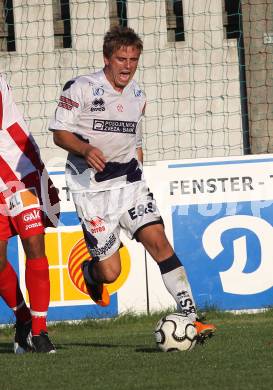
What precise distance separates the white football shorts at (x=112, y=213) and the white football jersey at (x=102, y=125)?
66 mm

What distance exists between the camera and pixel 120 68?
7.98 m

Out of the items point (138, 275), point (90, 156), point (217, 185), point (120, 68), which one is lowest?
point (138, 275)

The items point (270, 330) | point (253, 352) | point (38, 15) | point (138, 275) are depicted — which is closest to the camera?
point (253, 352)

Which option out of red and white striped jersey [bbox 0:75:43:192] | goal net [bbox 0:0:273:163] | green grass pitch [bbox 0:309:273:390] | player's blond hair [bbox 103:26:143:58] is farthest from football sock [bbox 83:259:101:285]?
goal net [bbox 0:0:273:163]

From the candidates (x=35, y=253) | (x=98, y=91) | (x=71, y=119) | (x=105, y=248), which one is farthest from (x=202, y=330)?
(x=98, y=91)

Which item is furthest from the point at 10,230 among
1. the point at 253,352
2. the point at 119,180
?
the point at 253,352

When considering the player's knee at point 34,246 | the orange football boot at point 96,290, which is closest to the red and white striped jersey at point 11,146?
the player's knee at point 34,246

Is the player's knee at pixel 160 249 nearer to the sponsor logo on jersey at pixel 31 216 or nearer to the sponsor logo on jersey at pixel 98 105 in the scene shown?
the sponsor logo on jersey at pixel 31 216

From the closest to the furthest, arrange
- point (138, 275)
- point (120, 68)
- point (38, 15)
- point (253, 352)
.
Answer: point (253, 352) < point (120, 68) < point (138, 275) < point (38, 15)

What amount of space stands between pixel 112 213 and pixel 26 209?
0.63m

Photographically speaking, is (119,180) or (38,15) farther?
(38,15)

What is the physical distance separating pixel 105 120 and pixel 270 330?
200 cm

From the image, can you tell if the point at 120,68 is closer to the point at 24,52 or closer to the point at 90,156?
the point at 90,156

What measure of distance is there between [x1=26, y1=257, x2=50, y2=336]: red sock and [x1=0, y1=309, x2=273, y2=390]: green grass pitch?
0.29 m
